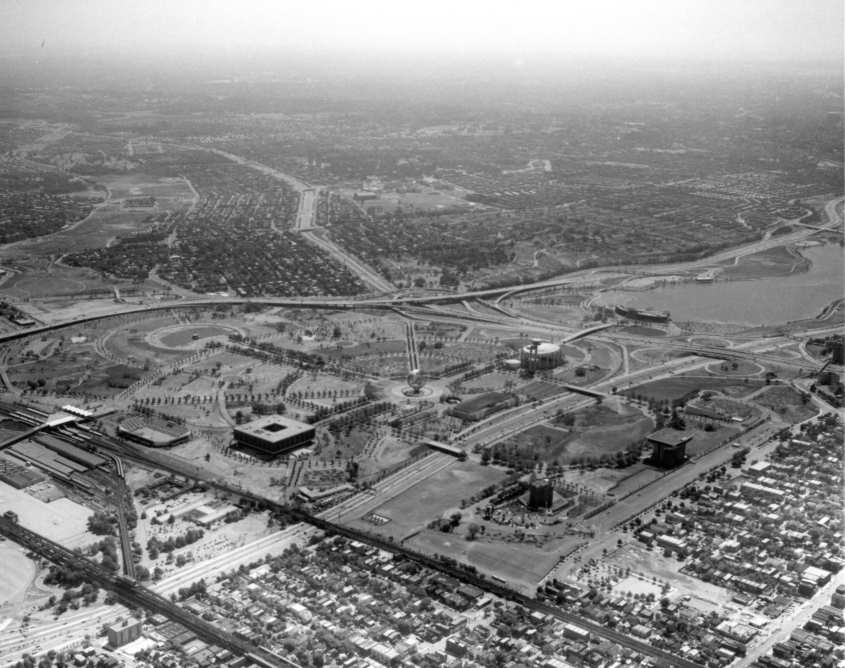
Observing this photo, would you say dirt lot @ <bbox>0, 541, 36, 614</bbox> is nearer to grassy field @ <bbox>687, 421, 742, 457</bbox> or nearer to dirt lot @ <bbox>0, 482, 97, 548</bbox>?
dirt lot @ <bbox>0, 482, 97, 548</bbox>

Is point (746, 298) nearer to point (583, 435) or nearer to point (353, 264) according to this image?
point (353, 264)

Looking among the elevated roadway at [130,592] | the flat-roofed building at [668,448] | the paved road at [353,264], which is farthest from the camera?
the paved road at [353,264]

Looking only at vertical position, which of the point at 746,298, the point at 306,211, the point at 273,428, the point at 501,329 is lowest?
the point at 273,428

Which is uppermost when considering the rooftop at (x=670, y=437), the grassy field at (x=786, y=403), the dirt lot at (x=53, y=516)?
the rooftop at (x=670, y=437)

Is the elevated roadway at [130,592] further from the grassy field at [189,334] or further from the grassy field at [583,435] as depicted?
the grassy field at [189,334]

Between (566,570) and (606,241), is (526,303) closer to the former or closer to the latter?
(606,241)

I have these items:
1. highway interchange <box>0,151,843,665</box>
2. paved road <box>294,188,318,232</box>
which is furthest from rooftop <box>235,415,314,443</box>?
paved road <box>294,188,318,232</box>

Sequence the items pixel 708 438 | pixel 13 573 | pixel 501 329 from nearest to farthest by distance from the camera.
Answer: pixel 13 573 → pixel 708 438 → pixel 501 329

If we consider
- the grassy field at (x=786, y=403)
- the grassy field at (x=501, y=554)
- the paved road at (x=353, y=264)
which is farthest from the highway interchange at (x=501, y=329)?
the grassy field at (x=786, y=403)

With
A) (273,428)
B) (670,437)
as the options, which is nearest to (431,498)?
(273,428)
